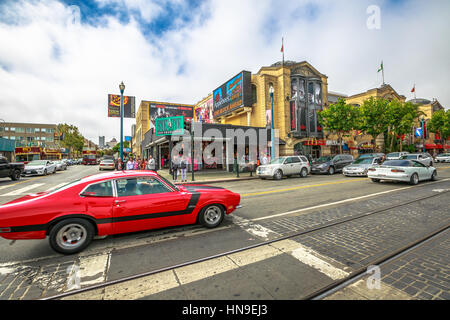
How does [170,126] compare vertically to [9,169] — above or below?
above

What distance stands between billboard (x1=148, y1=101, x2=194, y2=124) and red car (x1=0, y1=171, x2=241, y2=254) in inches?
1517

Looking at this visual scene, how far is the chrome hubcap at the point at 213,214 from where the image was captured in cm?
468

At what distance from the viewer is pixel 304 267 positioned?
2.95 meters

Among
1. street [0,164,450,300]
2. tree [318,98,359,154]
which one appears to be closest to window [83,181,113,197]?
street [0,164,450,300]

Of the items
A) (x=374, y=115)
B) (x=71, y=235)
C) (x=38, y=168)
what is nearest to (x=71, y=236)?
(x=71, y=235)

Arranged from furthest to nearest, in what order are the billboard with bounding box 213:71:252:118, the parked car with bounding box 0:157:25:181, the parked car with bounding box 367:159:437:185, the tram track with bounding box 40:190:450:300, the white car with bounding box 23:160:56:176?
the billboard with bounding box 213:71:252:118
the white car with bounding box 23:160:56:176
the parked car with bounding box 0:157:25:181
the parked car with bounding box 367:159:437:185
the tram track with bounding box 40:190:450:300

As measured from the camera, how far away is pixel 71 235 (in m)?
3.56

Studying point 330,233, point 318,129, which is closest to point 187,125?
point 330,233

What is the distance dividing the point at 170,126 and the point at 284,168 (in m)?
9.80

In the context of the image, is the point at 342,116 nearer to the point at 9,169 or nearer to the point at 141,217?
the point at 141,217

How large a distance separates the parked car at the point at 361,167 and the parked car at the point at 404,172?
3.31m

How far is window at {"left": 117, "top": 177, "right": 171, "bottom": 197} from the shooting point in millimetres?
3993

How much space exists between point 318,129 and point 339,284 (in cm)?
2811

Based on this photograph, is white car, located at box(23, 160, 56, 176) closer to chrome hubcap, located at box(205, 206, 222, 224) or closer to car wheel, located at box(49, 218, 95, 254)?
car wheel, located at box(49, 218, 95, 254)
